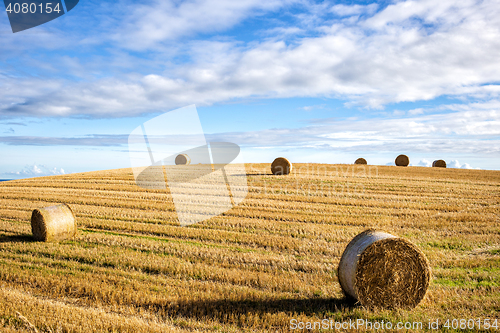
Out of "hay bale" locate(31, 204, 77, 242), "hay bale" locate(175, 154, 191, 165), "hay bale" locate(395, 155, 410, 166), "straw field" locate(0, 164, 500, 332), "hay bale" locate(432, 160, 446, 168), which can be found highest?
"hay bale" locate(175, 154, 191, 165)

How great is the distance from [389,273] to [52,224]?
9.59 metres

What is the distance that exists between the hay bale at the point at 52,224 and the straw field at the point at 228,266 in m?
0.35

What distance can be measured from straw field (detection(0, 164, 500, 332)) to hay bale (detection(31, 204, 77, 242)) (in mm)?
352

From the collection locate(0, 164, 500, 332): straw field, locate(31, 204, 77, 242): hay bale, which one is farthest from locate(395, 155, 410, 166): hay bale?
locate(31, 204, 77, 242): hay bale

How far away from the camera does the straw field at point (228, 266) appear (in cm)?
545

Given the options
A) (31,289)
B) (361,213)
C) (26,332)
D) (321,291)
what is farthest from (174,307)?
(361,213)

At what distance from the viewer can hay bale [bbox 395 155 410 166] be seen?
39062mm

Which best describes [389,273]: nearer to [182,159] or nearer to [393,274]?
[393,274]

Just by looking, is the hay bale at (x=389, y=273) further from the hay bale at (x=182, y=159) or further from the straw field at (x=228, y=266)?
the hay bale at (x=182, y=159)

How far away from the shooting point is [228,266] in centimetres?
774

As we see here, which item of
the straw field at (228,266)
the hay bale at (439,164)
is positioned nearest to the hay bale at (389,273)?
the straw field at (228,266)

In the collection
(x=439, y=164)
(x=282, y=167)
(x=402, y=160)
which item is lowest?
(x=439, y=164)

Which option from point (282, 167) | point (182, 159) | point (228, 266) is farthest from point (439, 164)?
point (228, 266)

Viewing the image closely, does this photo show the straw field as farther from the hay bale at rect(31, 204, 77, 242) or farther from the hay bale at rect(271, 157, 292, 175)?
the hay bale at rect(271, 157, 292, 175)
